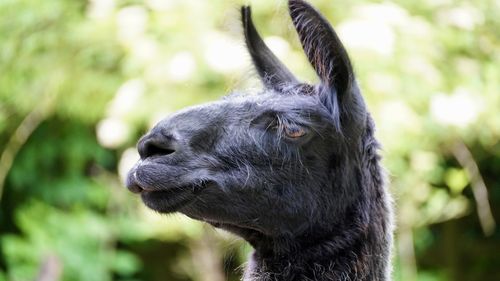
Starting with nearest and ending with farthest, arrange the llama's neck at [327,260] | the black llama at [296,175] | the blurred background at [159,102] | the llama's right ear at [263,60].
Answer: the black llama at [296,175] → the llama's neck at [327,260] → the llama's right ear at [263,60] → the blurred background at [159,102]

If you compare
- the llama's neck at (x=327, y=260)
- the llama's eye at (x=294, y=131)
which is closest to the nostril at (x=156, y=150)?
the llama's eye at (x=294, y=131)

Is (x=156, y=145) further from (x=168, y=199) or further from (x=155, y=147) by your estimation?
(x=168, y=199)

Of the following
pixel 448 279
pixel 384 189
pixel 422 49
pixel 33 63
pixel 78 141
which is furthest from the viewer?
pixel 448 279

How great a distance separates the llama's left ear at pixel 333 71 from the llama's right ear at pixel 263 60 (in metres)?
0.33

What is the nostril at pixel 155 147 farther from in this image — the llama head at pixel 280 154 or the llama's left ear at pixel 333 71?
the llama's left ear at pixel 333 71

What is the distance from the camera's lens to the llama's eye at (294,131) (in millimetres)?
2539

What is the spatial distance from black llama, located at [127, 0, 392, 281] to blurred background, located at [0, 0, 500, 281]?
1.84 m

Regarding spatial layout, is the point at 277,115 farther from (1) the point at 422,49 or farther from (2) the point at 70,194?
(2) the point at 70,194

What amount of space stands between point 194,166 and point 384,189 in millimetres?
674

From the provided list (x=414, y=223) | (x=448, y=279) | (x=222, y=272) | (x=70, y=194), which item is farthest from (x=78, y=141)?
(x=448, y=279)

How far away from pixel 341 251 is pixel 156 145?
0.64m

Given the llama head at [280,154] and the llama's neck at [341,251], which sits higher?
the llama head at [280,154]

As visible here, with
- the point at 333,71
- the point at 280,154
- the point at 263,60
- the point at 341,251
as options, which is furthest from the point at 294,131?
the point at 263,60

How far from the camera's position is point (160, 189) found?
2.38 m
